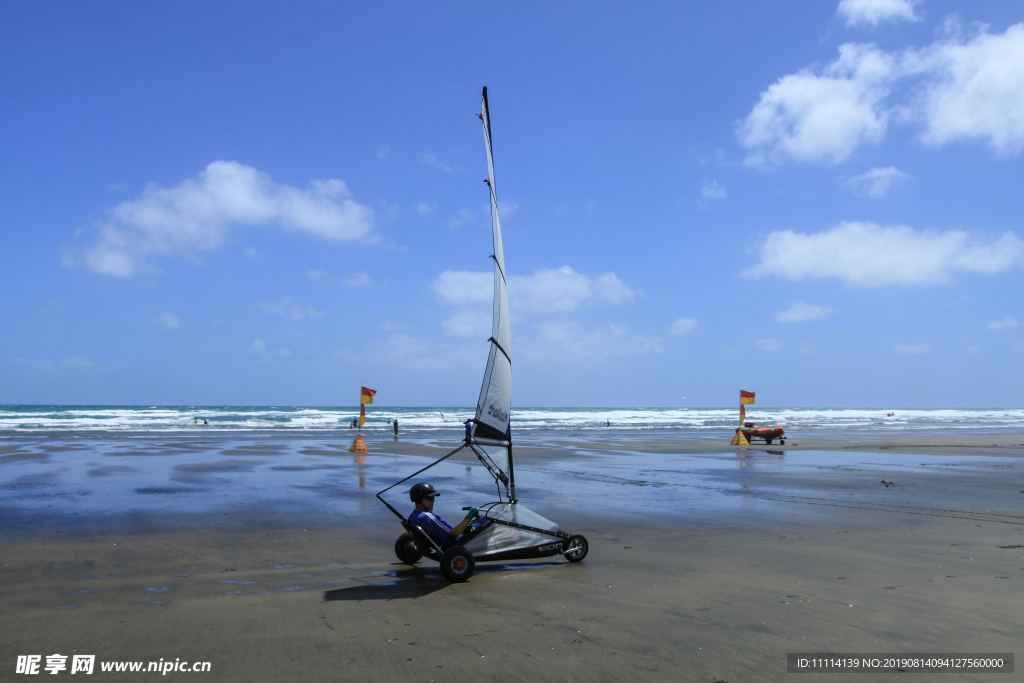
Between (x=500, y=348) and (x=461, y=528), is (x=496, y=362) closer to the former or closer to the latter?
(x=500, y=348)

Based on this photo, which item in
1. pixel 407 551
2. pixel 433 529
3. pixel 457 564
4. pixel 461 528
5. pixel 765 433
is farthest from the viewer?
pixel 765 433

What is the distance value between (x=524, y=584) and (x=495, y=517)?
102 cm

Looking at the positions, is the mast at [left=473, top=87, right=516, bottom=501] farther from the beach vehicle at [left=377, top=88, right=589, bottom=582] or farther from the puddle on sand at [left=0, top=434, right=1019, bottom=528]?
the puddle on sand at [left=0, top=434, right=1019, bottom=528]

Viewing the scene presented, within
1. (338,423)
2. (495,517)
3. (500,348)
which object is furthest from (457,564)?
(338,423)

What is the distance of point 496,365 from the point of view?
771 cm

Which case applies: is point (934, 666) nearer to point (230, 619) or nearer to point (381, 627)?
point (381, 627)

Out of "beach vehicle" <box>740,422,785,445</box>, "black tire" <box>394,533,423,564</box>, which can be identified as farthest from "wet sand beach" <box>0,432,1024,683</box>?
"beach vehicle" <box>740,422,785,445</box>

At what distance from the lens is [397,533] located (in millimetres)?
9750

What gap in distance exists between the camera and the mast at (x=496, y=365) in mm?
7469

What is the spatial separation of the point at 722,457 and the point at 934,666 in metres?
20.8

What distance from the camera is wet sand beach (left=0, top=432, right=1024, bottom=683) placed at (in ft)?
16.0

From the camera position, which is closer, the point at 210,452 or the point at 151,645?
the point at 151,645

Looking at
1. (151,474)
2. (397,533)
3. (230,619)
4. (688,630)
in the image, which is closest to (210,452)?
(151,474)

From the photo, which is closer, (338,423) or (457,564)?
(457,564)
